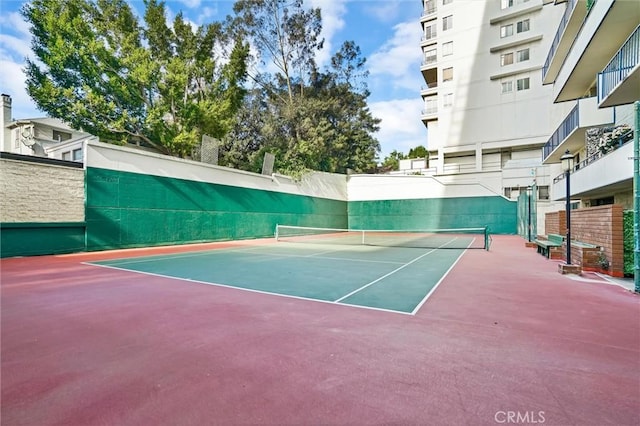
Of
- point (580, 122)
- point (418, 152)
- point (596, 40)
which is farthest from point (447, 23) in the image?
point (596, 40)

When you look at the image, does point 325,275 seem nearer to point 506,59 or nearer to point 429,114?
point 429,114

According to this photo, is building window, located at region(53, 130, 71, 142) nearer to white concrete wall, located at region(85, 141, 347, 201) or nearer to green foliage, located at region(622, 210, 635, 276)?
white concrete wall, located at region(85, 141, 347, 201)

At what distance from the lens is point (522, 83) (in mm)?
31000

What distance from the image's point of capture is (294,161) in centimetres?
2353

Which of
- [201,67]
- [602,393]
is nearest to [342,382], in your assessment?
[602,393]

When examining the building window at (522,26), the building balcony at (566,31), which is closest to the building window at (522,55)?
the building window at (522,26)

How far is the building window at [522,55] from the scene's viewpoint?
3114cm

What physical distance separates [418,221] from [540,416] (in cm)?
A: 2543

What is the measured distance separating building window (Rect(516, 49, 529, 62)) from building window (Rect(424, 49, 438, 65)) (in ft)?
28.6

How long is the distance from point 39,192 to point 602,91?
19873mm

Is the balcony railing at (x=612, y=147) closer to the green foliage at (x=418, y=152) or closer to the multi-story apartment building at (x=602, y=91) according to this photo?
the multi-story apartment building at (x=602, y=91)

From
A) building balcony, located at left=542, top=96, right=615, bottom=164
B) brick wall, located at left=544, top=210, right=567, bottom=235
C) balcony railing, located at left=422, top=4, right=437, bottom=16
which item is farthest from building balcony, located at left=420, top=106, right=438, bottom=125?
brick wall, located at left=544, top=210, right=567, bottom=235

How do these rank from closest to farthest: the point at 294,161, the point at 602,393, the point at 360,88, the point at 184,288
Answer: the point at 602,393 → the point at 184,288 → the point at 294,161 → the point at 360,88

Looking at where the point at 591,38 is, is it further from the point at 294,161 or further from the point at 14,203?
the point at 14,203
